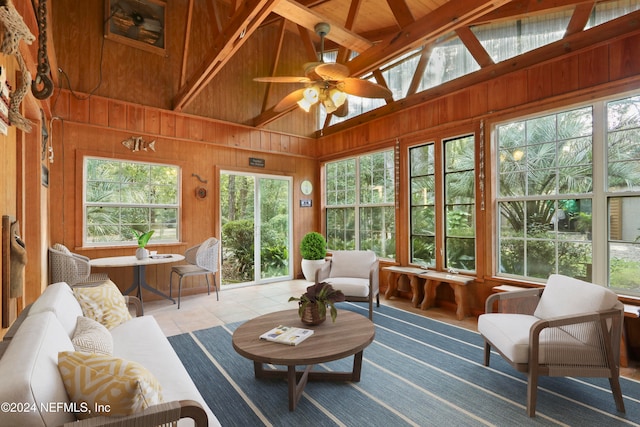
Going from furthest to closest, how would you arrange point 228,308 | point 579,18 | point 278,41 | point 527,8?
1. point 278,41
2. point 228,308
3. point 527,8
4. point 579,18

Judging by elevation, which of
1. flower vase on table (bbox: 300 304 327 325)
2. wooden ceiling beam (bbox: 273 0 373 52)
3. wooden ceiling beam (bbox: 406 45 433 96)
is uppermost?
wooden ceiling beam (bbox: 406 45 433 96)

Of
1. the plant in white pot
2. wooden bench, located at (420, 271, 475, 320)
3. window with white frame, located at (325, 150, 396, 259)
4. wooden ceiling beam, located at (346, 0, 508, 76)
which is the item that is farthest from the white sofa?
window with white frame, located at (325, 150, 396, 259)

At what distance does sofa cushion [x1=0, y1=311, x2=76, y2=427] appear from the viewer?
905 millimetres

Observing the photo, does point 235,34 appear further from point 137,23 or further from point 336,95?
point 137,23

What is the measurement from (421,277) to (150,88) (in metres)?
4.78

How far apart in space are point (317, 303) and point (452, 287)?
2.52 meters

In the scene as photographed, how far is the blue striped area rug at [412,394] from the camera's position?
76.0 inches

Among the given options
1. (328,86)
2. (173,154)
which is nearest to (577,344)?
(328,86)

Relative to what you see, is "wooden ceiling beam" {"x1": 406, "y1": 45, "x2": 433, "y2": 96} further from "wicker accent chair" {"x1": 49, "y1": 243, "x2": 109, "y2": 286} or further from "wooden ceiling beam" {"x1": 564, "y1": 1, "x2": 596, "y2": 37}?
"wicker accent chair" {"x1": 49, "y1": 243, "x2": 109, "y2": 286}

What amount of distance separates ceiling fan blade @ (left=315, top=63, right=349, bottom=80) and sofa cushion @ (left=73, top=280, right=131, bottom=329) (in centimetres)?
A: 238

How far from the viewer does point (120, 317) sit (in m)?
2.36

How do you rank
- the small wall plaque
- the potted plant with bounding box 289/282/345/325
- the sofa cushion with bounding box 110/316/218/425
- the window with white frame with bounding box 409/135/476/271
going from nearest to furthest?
1. the sofa cushion with bounding box 110/316/218/425
2. the potted plant with bounding box 289/282/345/325
3. the window with white frame with bounding box 409/135/476/271
4. the small wall plaque

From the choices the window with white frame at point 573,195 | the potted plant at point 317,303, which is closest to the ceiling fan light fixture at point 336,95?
the potted plant at point 317,303

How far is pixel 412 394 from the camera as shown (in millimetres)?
2193
